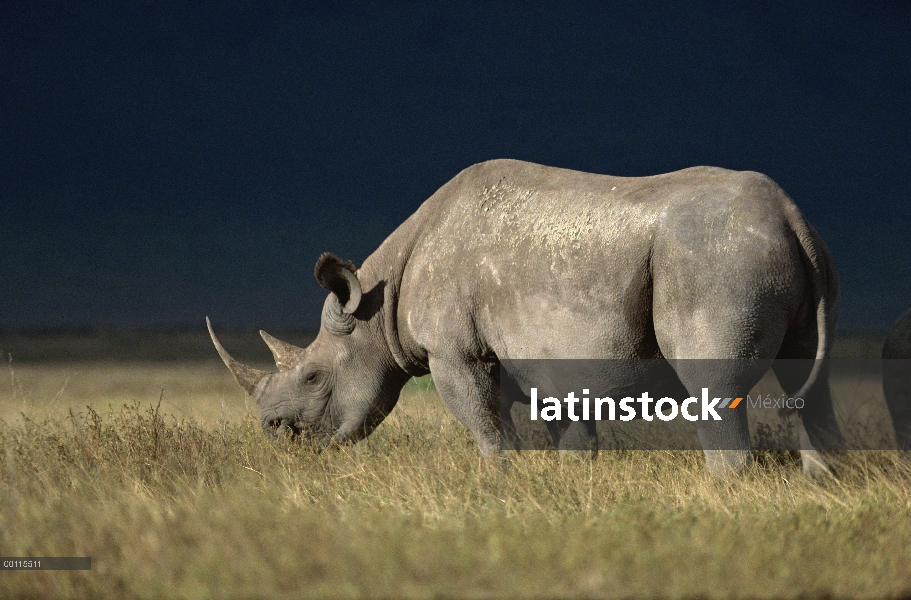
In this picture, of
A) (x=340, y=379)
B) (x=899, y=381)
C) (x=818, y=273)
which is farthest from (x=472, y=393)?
(x=899, y=381)

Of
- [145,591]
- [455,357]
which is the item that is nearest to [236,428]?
[455,357]

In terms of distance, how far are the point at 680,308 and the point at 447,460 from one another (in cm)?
192

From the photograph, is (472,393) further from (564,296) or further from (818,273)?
(818,273)

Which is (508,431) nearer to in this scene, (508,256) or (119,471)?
(508,256)

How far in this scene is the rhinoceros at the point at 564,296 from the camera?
17.7ft

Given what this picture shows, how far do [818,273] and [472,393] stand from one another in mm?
2474

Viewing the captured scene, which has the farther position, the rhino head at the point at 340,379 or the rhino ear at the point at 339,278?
the rhino head at the point at 340,379

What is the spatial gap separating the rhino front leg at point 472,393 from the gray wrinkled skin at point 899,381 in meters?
2.77

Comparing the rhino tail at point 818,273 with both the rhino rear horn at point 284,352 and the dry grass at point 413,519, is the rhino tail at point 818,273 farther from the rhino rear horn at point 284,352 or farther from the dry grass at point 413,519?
the rhino rear horn at point 284,352

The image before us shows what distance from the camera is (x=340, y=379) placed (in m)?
7.39

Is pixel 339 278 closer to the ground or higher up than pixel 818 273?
closer to the ground

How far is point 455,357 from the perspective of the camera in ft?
21.5

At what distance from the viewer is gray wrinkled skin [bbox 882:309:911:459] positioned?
20.9 ft

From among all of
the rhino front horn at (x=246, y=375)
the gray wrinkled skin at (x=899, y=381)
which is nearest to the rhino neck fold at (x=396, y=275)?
the rhino front horn at (x=246, y=375)
